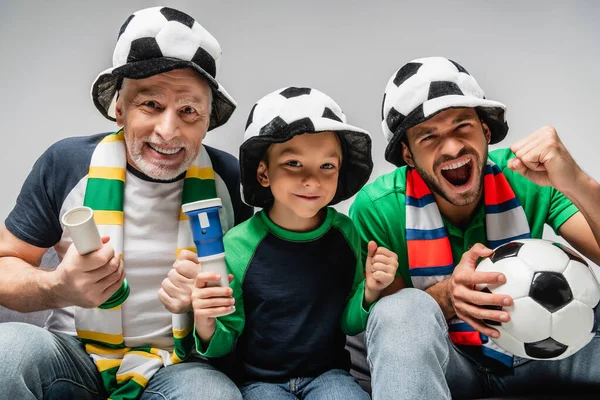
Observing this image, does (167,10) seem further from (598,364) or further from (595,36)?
(595,36)

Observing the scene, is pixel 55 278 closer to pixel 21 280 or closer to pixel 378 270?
pixel 21 280

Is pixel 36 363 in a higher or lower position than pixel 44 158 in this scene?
lower

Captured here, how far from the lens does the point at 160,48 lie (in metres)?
1.26

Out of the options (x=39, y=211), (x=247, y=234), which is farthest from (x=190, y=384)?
(x=39, y=211)

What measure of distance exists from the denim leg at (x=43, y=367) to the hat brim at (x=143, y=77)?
0.60 meters

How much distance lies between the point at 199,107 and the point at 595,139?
5.31ft

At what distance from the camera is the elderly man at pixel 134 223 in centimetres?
119

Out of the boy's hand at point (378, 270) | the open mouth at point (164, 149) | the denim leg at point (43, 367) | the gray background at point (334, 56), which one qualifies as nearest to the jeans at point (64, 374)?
the denim leg at point (43, 367)

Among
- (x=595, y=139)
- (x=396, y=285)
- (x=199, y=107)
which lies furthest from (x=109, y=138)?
(x=595, y=139)

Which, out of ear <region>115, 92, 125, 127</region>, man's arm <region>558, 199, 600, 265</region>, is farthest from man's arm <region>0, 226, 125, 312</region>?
man's arm <region>558, 199, 600, 265</region>

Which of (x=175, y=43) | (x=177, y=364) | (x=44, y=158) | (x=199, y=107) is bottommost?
(x=177, y=364)

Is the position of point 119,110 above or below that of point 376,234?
above

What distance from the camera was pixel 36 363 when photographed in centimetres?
109

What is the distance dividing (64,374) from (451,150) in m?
1.04
